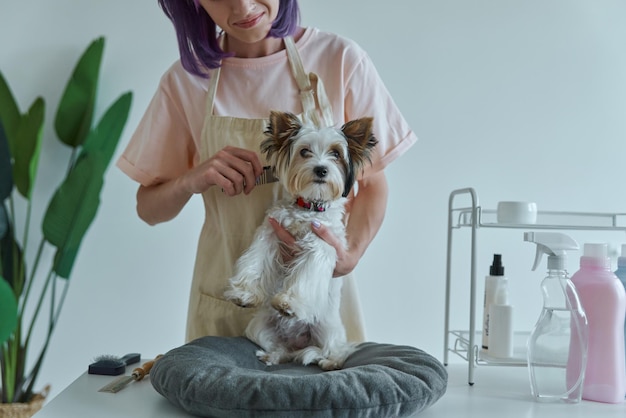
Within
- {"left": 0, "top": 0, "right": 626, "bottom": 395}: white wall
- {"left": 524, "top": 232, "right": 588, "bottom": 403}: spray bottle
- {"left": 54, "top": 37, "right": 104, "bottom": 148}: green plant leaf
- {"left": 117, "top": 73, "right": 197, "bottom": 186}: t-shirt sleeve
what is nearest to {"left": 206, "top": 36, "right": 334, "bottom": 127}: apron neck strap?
{"left": 117, "top": 73, "right": 197, "bottom": 186}: t-shirt sleeve

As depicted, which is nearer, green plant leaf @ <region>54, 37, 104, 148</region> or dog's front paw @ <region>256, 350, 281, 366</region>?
dog's front paw @ <region>256, 350, 281, 366</region>

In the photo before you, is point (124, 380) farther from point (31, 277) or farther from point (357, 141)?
point (31, 277)

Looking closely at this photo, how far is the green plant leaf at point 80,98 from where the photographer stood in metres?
2.49

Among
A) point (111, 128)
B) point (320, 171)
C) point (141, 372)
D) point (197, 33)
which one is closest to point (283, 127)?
point (320, 171)

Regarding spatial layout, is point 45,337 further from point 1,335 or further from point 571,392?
point 571,392

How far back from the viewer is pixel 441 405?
1.16m

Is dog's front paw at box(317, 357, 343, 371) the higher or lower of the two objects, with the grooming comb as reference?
lower

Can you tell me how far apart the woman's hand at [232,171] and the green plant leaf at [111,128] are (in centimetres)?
133

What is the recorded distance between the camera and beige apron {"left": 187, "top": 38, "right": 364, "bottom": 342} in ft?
4.66

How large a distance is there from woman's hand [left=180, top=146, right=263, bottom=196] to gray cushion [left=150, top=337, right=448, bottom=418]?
1.13ft

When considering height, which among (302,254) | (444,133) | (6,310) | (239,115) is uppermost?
(444,133)

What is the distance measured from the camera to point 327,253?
1.25 metres

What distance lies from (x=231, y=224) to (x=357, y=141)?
399 mm

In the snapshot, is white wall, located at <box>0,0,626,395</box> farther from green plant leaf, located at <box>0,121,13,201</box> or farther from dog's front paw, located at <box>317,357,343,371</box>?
dog's front paw, located at <box>317,357,343,371</box>
